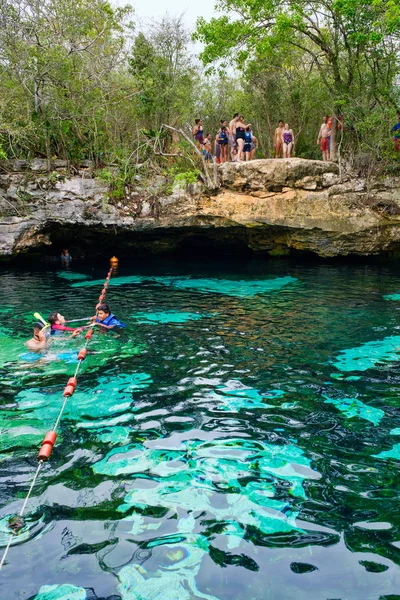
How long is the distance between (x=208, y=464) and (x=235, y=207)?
595 inches

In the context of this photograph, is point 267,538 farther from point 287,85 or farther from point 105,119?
point 287,85

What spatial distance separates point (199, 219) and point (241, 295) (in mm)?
5904

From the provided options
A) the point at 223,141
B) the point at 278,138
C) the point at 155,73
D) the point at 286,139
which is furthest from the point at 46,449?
the point at 155,73

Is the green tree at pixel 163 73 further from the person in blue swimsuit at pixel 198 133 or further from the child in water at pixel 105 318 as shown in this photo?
the child in water at pixel 105 318

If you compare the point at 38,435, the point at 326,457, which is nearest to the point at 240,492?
the point at 326,457

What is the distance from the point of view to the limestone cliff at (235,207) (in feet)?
60.2

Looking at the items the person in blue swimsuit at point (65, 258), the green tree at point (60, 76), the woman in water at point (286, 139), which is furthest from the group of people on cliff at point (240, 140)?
the person in blue swimsuit at point (65, 258)

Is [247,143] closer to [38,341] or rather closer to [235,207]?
[235,207]

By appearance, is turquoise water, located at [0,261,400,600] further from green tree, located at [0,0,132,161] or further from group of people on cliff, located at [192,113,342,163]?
green tree, located at [0,0,132,161]

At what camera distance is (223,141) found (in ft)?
64.5

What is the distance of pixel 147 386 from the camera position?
7320 mm

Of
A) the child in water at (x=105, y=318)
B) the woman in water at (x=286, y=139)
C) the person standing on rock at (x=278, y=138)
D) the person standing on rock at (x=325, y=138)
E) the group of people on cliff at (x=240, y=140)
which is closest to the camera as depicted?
the child in water at (x=105, y=318)

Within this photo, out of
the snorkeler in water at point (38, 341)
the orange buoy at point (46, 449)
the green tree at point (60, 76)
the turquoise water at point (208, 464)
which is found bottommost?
the turquoise water at point (208, 464)

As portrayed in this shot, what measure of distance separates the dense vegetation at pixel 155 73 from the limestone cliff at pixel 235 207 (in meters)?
1.21
